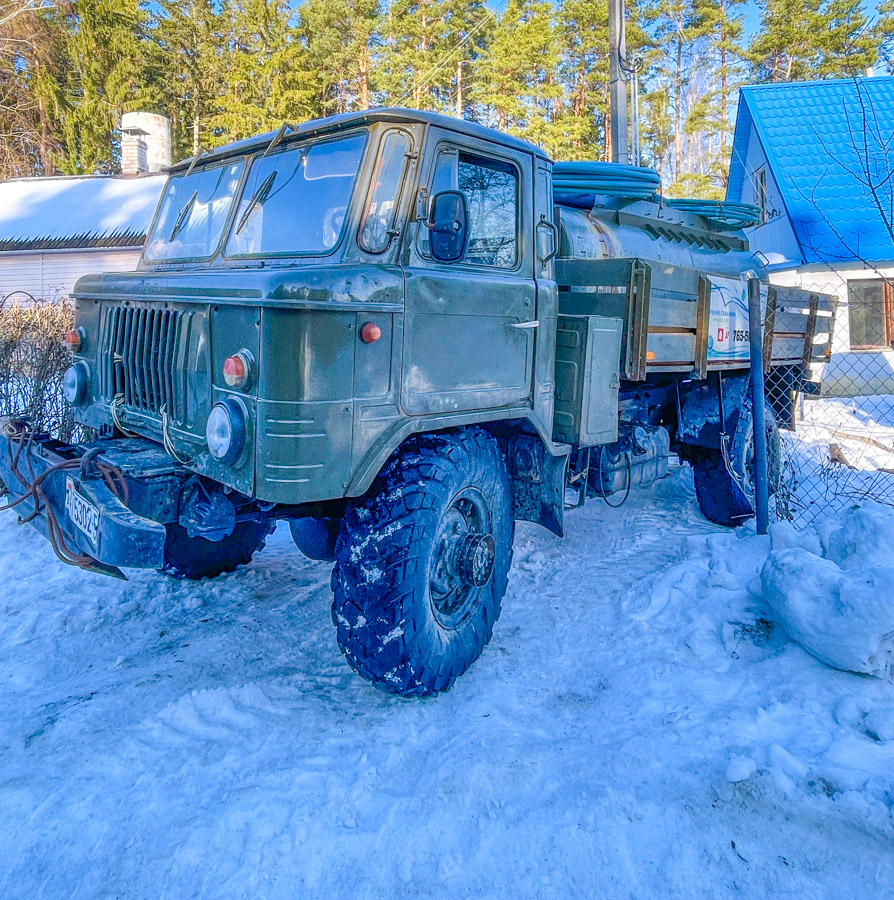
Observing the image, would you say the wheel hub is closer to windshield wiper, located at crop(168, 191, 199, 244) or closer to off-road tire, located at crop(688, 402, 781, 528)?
windshield wiper, located at crop(168, 191, 199, 244)

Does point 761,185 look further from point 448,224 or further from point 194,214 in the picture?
point 448,224

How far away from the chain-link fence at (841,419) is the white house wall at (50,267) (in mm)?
16938

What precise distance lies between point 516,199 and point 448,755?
Answer: 2693 millimetres

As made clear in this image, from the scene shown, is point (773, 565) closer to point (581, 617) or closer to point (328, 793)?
point (581, 617)

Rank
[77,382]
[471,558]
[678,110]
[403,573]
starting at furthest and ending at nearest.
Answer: [678,110] < [77,382] < [471,558] < [403,573]

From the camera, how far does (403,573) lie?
3072 mm

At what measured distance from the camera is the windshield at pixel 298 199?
317 centimetres

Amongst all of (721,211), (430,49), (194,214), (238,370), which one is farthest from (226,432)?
(430,49)

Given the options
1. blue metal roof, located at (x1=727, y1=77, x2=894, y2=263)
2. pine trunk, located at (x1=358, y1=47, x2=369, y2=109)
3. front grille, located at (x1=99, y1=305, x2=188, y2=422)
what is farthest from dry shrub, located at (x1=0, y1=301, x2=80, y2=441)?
pine trunk, located at (x1=358, y1=47, x2=369, y2=109)

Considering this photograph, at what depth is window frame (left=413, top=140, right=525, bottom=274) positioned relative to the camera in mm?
3228

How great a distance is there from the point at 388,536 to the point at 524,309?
4.68 feet

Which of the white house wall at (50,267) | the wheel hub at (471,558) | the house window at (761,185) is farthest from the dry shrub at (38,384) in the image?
the house window at (761,185)

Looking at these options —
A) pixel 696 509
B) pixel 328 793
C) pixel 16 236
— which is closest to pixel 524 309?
pixel 328 793

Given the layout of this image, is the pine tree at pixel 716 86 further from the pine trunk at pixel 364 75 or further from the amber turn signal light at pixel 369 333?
the amber turn signal light at pixel 369 333
